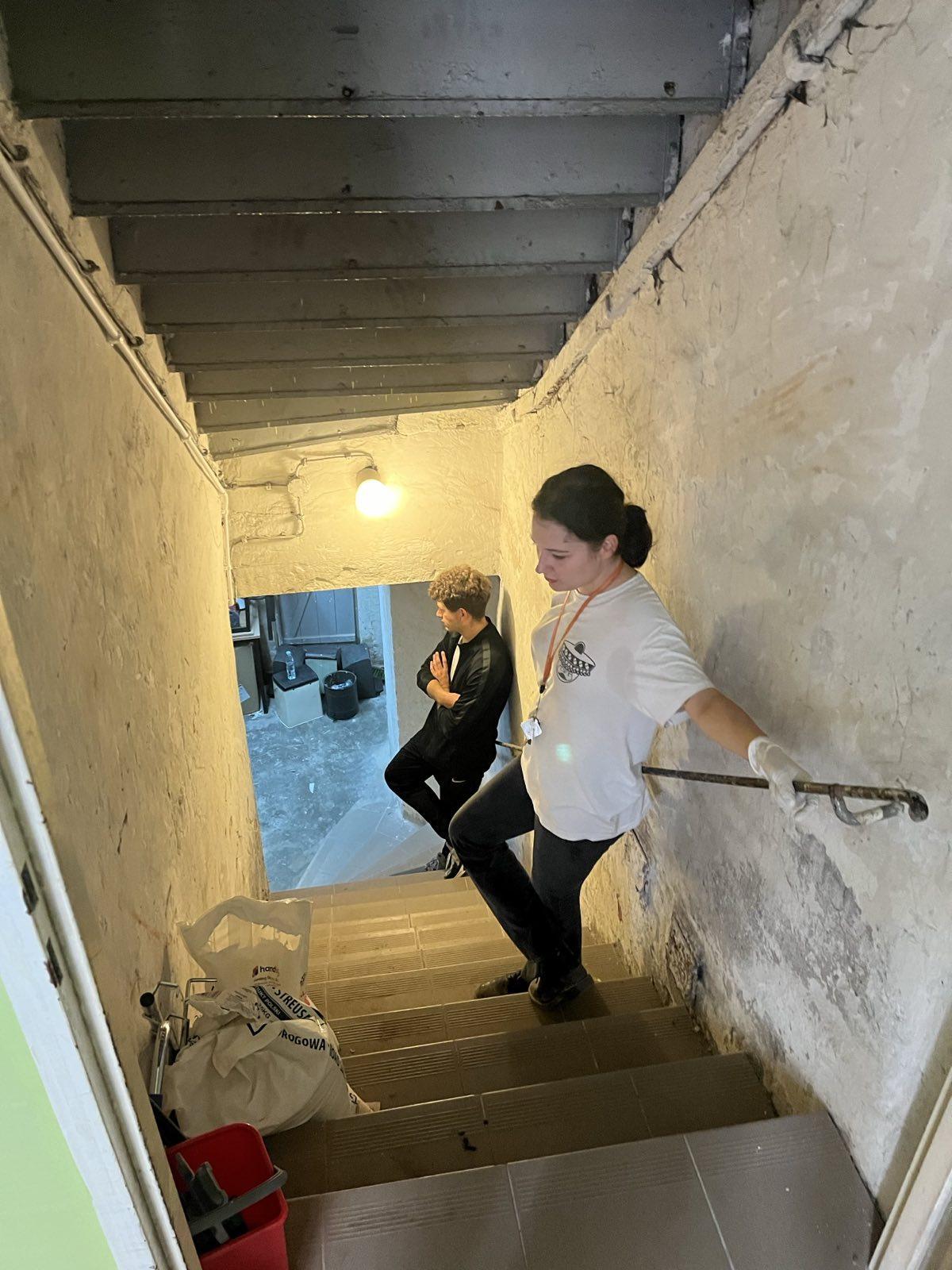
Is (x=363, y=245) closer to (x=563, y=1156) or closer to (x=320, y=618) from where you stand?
(x=563, y=1156)

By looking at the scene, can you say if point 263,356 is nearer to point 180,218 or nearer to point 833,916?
point 180,218

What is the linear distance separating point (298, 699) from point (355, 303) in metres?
6.46

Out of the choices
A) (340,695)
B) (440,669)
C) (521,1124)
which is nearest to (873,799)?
(521,1124)

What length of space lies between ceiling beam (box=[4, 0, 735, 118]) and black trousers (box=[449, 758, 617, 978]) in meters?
1.41

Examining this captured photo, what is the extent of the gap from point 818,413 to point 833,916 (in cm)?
84

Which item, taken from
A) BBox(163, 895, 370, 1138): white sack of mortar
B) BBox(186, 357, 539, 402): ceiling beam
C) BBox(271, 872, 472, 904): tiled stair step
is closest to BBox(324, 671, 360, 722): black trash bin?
BBox(271, 872, 472, 904): tiled stair step

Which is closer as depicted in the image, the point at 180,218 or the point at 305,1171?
the point at 305,1171

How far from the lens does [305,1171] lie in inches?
54.1

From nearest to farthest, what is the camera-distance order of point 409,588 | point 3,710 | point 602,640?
point 3,710 → point 602,640 → point 409,588

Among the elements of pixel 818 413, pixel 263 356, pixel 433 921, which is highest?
pixel 263 356

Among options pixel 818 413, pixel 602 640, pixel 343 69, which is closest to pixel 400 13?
pixel 343 69

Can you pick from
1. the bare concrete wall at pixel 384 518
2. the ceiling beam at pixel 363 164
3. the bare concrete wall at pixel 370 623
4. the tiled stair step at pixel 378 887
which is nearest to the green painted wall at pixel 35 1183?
the ceiling beam at pixel 363 164

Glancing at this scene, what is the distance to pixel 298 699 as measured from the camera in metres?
8.20

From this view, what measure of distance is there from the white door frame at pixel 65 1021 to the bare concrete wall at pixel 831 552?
1043mm
